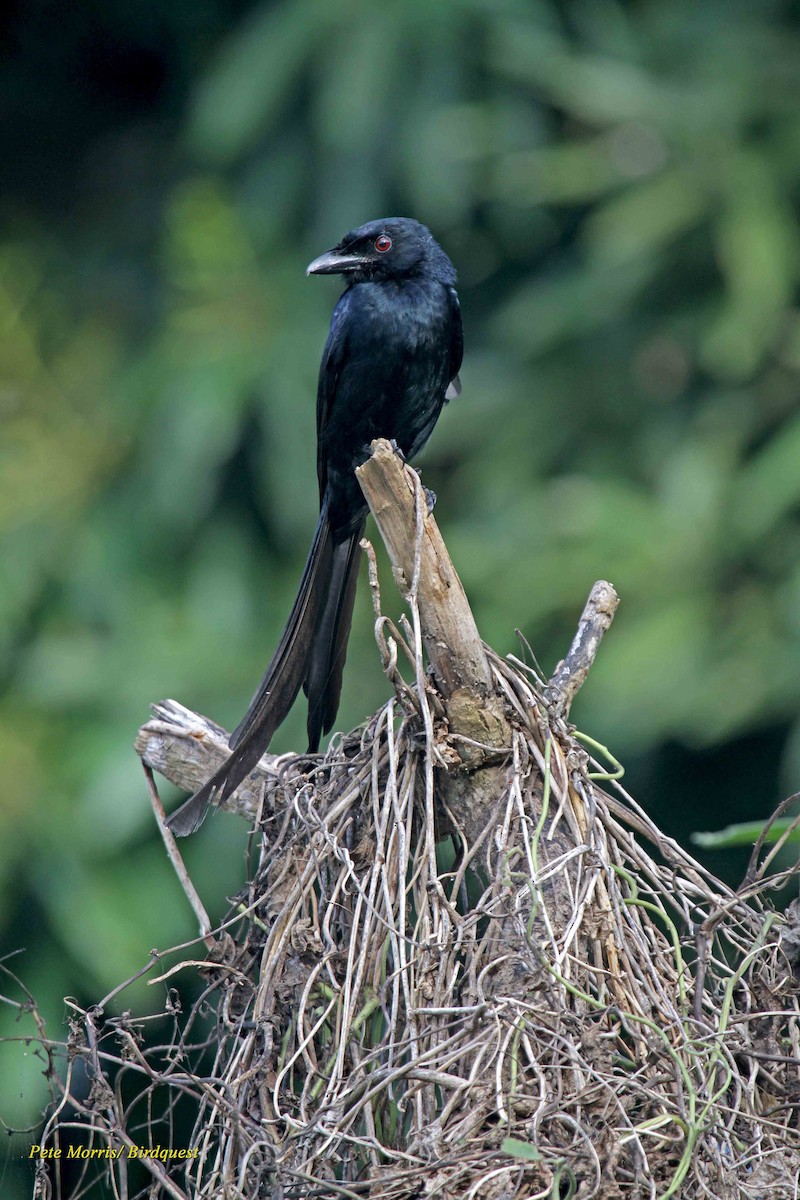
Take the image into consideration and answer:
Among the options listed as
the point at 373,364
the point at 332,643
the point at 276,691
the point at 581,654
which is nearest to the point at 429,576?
the point at 581,654

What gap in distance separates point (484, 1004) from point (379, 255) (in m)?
1.95

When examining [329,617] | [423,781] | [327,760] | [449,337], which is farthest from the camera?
[449,337]

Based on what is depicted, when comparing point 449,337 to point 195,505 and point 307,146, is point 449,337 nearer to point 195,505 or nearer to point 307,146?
point 195,505

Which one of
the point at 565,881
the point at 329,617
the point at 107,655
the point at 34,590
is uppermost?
the point at 34,590

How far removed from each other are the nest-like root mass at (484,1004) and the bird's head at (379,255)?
1.35m

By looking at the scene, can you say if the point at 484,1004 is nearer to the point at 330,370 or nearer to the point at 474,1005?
the point at 474,1005

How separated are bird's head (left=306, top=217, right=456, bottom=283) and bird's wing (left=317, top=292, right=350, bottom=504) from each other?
0.26 ft

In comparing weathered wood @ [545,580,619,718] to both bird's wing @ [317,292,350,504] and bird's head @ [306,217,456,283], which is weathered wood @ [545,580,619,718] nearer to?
bird's wing @ [317,292,350,504]

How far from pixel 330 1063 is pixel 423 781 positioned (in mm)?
416

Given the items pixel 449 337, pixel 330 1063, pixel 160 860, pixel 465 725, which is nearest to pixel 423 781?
pixel 465 725

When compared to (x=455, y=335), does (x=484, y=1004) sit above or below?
below

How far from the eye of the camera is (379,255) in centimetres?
284

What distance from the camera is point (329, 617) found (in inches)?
96.1

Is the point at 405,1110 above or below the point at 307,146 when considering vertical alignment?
below
